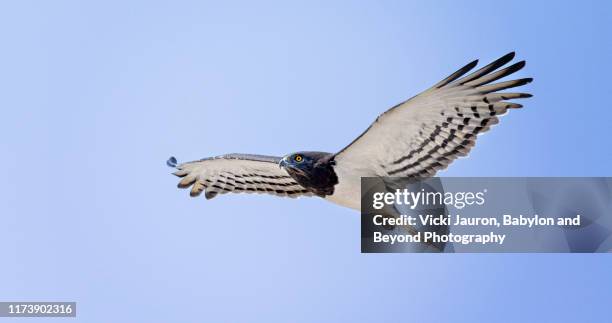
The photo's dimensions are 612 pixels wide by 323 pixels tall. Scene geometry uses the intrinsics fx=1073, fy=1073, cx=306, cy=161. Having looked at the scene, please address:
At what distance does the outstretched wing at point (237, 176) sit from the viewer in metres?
14.2

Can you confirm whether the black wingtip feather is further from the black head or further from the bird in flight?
the black head

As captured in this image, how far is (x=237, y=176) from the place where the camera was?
14805mm

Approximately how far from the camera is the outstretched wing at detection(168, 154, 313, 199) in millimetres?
14227

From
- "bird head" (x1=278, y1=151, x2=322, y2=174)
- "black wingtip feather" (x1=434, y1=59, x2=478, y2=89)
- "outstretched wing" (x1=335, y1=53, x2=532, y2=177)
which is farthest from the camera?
"bird head" (x1=278, y1=151, x2=322, y2=174)

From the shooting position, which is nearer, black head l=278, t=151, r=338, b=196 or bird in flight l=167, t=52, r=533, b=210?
bird in flight l=167, t=52, r=533, b=210

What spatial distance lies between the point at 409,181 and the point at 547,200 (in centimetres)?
167

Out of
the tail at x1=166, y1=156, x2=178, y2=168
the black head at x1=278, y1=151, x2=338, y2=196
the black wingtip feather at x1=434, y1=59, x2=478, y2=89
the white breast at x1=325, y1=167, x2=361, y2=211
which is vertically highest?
the black wingtip feather at x1=434, y1=59, x2=478, y2=89

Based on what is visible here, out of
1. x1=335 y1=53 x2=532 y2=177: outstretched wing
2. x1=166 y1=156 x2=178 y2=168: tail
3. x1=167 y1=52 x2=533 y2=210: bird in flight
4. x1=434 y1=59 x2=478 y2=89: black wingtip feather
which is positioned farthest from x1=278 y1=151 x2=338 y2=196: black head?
x1=166 y1=156 x2=178 y2=168: tail

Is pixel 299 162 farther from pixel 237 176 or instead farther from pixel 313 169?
pixel 237 176

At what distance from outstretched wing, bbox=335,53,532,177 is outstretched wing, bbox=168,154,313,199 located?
1.12 m

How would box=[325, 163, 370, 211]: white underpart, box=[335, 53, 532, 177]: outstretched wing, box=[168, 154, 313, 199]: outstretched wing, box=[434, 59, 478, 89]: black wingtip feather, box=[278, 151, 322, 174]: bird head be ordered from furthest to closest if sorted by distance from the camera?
box=[168, 154, 313, 199]: outstretched wing, box=[325, 163, 370, 211]: white underpart, box=[278, 151, 322, 174]: bird head, box=[335, 53, 532, 177]: outstretched wing, box=[434, 59, 478, 89]: black wingtip feather

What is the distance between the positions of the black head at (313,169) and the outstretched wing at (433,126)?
0.15m

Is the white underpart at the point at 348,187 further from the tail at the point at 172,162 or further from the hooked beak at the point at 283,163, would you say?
the tail at the point at 172,162

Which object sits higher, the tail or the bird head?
the tail
